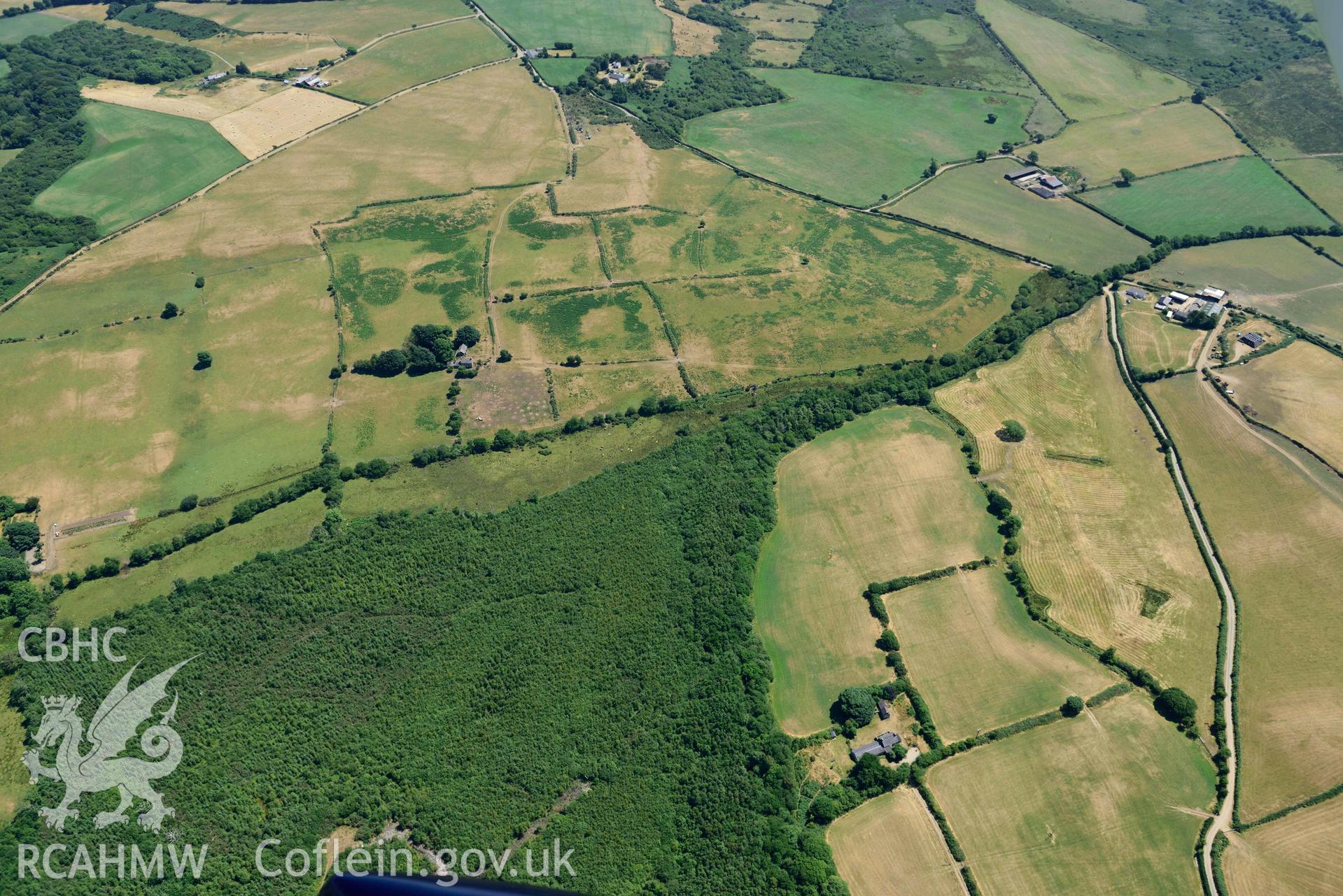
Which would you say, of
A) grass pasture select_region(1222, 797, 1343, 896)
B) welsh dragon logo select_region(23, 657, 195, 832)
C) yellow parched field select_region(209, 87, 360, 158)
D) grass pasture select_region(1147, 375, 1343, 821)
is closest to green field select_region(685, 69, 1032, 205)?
grass pasture select_region(1147, 375, 1343, 821)

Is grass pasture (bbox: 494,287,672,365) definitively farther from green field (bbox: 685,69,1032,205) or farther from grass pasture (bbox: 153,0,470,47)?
grass pasture (bbox: 153,0,470,47)

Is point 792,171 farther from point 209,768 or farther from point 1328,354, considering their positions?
point 209,768

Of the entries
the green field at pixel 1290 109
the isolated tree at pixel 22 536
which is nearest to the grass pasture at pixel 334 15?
the isolated tree at pixel 22 536

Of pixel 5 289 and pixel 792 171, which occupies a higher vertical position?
pixel 792 171

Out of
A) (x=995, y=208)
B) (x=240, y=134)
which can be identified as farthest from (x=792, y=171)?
(x=240, y=134)

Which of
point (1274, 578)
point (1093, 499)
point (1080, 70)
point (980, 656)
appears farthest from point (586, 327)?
point (1080, 70)

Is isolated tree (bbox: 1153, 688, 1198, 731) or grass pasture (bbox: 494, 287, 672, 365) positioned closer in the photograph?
isolated tree (bbox: 1153, 688, 1198, 731)

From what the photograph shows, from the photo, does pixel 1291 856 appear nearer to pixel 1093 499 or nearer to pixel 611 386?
pixel 1093 499
